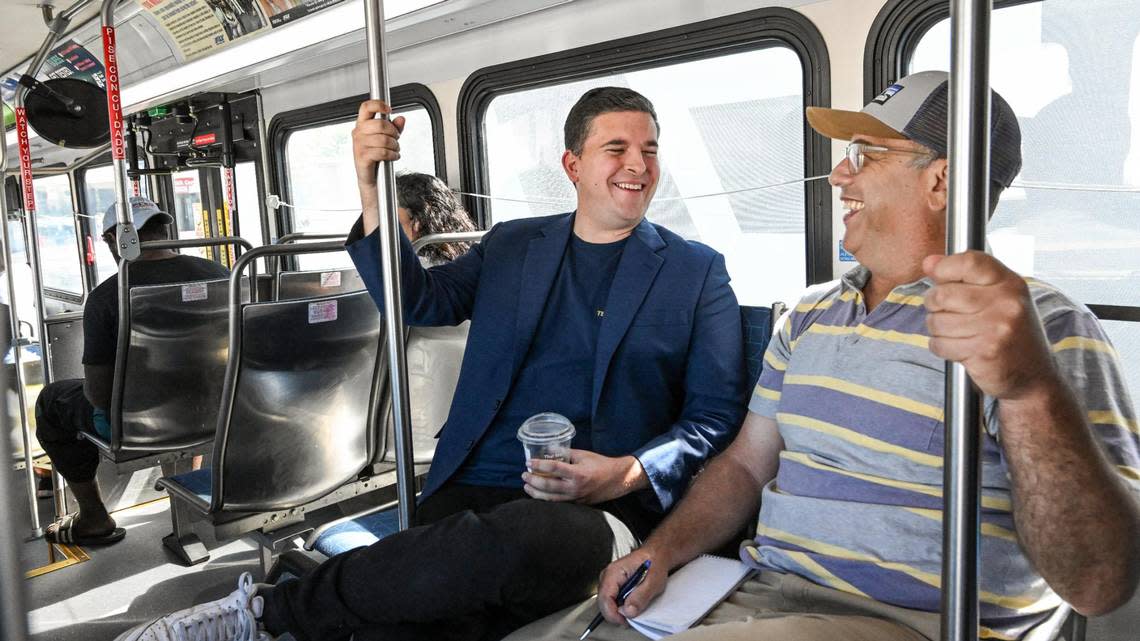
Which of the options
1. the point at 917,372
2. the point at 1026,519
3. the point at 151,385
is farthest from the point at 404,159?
the point at 1026,519

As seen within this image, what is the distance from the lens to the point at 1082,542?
116cm

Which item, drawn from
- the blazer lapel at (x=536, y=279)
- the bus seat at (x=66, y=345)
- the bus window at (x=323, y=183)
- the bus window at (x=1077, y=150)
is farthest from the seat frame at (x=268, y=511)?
the bus window at (x=323, y=183)

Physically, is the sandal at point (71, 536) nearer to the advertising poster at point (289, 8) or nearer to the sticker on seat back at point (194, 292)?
the sticker on seat back at point (194, 292)

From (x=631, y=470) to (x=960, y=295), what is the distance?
3.90 feet

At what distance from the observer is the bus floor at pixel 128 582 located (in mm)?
3156

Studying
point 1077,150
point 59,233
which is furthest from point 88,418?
point 59,233

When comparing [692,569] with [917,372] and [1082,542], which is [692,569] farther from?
[1082,542]

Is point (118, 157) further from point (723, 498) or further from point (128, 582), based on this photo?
point (723, 498)

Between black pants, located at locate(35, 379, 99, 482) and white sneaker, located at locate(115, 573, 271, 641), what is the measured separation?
2.65m

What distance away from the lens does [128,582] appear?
3.49m

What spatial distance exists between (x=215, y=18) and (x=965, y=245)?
5.55m

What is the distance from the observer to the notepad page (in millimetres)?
1545

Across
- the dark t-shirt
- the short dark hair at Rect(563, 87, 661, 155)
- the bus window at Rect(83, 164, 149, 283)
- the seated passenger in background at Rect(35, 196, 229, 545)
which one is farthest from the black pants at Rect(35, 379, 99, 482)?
the bus window at Rect(83, 164, 149, 283)

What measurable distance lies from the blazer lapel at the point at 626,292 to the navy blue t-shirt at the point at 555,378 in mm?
50
